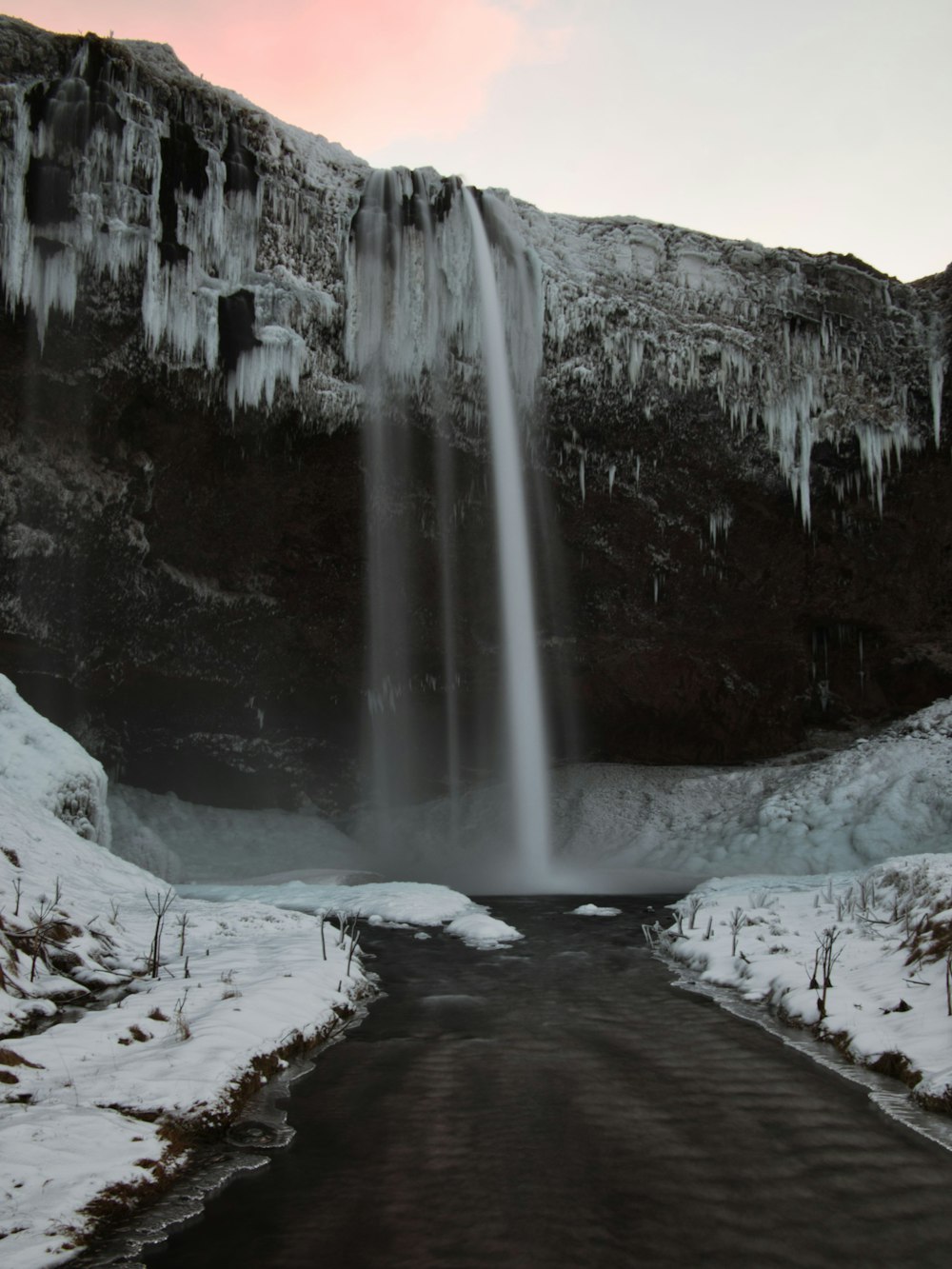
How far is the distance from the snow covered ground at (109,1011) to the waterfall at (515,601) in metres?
11.2

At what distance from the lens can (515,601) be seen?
22.2 metres

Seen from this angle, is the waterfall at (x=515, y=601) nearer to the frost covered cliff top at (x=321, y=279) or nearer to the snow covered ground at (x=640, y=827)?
the frost covered cliff top at (x=321, y=279)

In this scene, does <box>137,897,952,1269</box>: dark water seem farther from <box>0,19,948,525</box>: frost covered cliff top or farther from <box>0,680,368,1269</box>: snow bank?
<box>0,19,948,525</box>: frost covered cliff top

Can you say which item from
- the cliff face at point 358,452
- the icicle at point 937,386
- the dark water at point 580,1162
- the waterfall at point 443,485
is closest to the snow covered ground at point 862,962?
the dark water at point 580,1162

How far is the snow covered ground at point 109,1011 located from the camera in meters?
3.54

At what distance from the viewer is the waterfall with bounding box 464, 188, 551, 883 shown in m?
18.8

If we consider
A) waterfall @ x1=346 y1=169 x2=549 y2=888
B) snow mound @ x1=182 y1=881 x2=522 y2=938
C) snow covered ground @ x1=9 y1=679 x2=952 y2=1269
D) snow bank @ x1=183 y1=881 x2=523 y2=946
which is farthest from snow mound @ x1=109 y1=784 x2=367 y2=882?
snow mound @ x1=182 y1=881 x2=522 y2=938

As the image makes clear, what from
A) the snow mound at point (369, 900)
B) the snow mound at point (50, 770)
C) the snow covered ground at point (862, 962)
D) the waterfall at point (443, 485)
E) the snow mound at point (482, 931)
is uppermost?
the waterfall at point (443, 485)

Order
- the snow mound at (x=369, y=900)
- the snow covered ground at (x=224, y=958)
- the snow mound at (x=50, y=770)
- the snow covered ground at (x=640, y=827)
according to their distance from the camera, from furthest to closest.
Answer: the snow covered ground at (x=640, y=827)
the snow mound at (x=369, y=900)
the snow mound at (x=50, y=770)
the snow covered ground at (x=224, y=958)

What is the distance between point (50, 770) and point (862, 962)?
32.9 ft

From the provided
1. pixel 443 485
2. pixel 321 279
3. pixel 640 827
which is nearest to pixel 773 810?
pixel 640 827

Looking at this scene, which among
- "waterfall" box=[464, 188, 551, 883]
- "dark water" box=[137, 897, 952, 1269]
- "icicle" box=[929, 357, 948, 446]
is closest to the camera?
"dark water" box=[137, 897, 952, 1269]

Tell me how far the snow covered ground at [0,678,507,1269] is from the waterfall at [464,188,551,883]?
11176mm

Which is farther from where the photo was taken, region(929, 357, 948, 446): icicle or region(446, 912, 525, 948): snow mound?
region(929, 357, 948, 446): icicle
